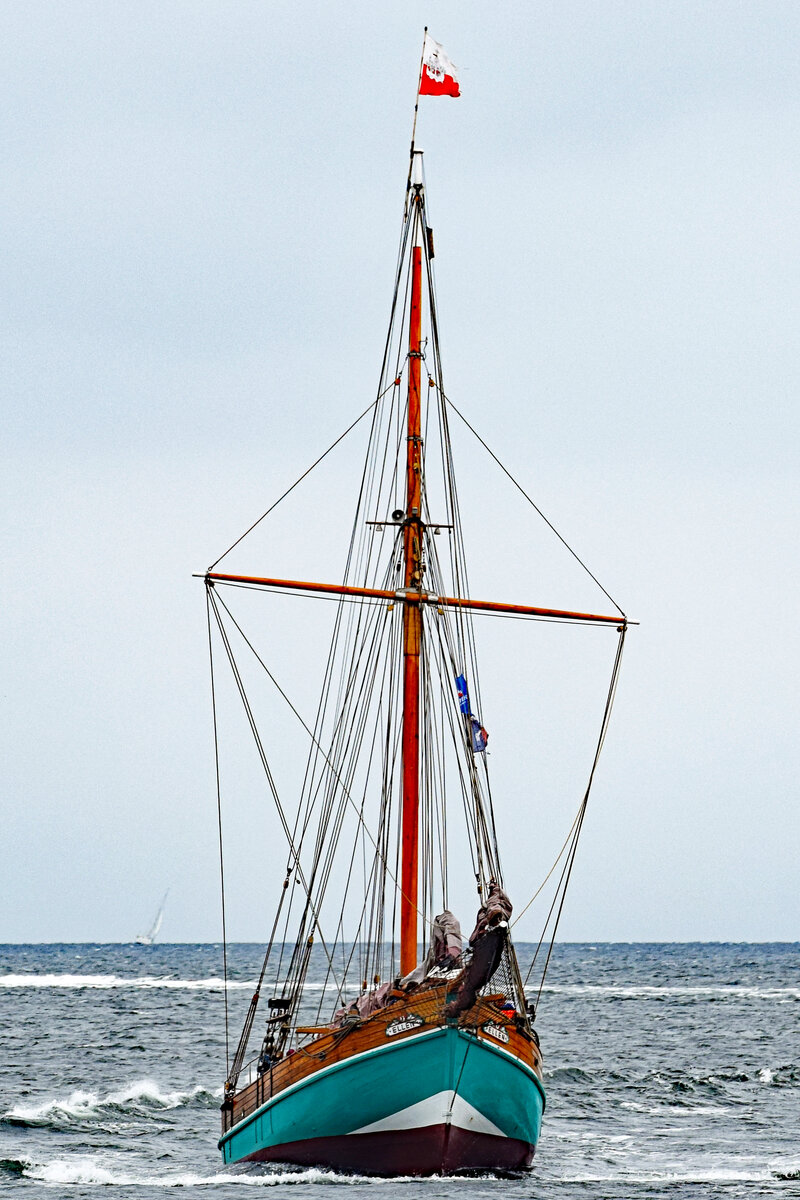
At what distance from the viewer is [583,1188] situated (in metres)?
27.8

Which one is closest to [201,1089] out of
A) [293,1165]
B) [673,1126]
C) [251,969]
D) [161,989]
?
[673,1126]

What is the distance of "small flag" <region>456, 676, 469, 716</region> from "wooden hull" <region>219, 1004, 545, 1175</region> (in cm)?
701

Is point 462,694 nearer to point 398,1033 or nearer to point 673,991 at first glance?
point 398,1033

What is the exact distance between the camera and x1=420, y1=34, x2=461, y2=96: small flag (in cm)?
3409

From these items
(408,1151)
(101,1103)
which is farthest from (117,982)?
(408,1151)

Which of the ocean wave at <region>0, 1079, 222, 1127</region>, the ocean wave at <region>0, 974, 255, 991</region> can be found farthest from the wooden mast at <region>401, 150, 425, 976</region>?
the ocean wave at <region>0, 974, 255, 991</region>

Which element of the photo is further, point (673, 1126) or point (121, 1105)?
point (121, 1105)

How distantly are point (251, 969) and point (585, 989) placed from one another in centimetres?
4145

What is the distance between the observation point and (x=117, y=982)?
119875 mm

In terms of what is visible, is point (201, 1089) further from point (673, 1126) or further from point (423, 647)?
point (423, 647)

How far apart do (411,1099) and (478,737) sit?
7.57m

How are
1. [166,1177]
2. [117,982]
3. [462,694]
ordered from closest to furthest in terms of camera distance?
[166,1177] < [462,694] < [117,982]

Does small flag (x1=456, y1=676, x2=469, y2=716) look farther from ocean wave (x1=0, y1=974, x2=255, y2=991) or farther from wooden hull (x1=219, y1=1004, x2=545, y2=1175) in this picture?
ocean wave (x1=0, y1=974, x2=255, y2=991)

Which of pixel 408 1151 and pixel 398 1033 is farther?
pixel 408 1151
